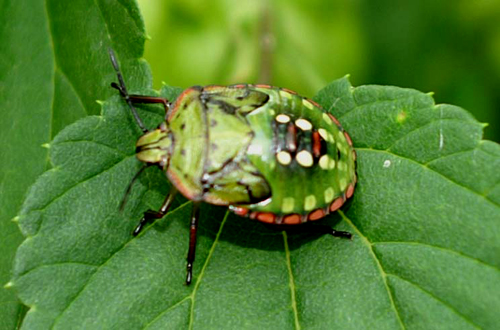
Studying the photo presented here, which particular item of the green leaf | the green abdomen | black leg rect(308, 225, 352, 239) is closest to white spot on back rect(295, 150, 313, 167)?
the green abdomen

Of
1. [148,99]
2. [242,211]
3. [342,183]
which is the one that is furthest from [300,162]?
[148,99]

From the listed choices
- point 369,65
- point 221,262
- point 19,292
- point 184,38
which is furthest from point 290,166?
point 369,65

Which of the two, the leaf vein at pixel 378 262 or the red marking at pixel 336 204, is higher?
the red marking at pixel 336 204

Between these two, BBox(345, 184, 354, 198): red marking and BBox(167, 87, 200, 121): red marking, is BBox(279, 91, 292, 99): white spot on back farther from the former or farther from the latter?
BBox(345, 184, 354, 198): red marking

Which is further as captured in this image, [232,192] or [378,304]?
[232,192]

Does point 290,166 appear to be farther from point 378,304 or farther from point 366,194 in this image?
point 378,304

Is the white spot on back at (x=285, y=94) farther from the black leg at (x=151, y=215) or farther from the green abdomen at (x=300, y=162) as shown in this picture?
the black leg at (x=151, y=215)

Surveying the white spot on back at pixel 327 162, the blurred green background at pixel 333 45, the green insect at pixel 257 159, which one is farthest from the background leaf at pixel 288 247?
the blurred green background at pixel 333 45
